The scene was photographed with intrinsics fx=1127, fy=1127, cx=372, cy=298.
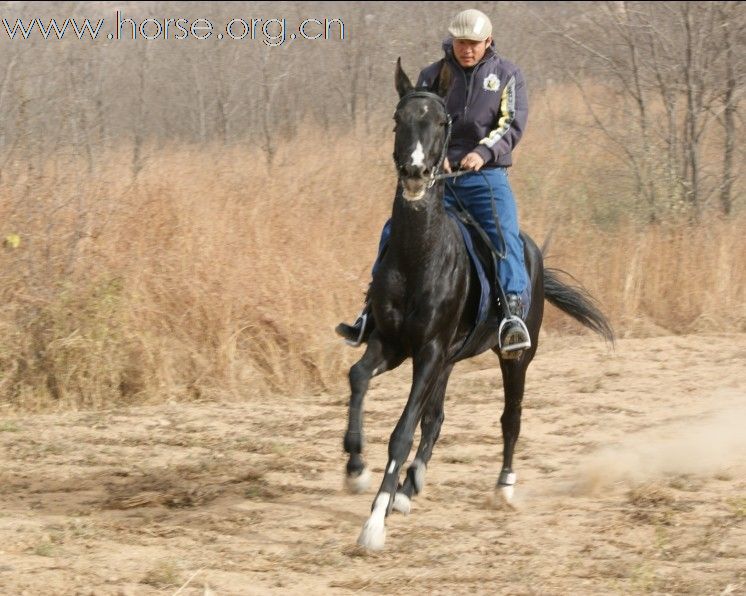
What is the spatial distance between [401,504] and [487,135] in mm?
2279

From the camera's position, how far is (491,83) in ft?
22.0

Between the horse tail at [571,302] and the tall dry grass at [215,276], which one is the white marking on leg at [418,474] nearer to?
the horse tail at [571,302]

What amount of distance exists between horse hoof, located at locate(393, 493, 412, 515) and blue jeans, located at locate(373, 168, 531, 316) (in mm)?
1374

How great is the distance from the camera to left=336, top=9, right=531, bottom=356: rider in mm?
6574

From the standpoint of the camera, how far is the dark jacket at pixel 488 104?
6691 millimetres

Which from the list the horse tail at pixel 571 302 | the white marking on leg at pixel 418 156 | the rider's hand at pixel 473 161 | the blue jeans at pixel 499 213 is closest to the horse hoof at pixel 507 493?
the blue jeans at pixel 499 213

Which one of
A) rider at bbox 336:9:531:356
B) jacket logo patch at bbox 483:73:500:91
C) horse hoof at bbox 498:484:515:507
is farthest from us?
horse hoof at bbox 498:484:515:507

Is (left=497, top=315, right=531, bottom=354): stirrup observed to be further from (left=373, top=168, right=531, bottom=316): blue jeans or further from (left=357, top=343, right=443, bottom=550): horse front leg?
(left=357, top=343, right=443, bottom=550): horse front leg

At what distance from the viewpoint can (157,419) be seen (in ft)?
30.5

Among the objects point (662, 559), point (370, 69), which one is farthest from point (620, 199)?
point (662, 559)

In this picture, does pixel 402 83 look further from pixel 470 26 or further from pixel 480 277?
pixel 480 277

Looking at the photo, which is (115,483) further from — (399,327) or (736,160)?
(736,160)

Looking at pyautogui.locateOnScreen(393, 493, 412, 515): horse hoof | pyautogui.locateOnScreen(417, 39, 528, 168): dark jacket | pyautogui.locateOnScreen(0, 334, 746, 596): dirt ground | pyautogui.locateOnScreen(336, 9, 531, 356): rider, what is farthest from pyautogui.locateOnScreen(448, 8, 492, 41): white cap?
pyautogui.locateOnScreen(0, 334, 746, 596): dirt ground

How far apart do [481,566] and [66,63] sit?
7.70 m
